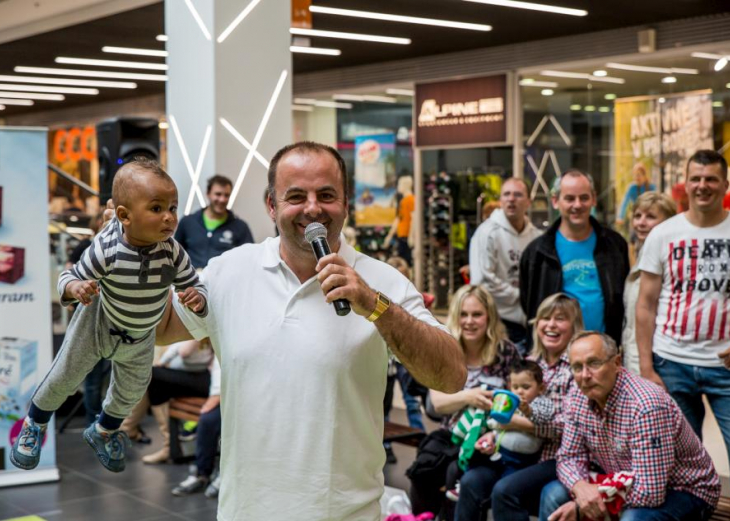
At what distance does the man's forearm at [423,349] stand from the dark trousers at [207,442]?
429 centimetres

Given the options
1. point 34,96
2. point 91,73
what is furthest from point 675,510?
point 34,96

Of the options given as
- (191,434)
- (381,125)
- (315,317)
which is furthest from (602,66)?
(315,317)

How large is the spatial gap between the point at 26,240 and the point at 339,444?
4826mm

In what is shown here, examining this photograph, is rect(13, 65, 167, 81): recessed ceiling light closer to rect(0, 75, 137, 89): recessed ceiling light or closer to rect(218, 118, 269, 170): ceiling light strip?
rect(0, 75, 137, 89): recessed ceiling light

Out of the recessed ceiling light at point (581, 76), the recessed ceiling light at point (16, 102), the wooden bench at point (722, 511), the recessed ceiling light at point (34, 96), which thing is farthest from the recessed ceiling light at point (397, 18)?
the recessed ceiling light at point (16, 102)

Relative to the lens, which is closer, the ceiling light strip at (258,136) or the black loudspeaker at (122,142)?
the ceiling light strip at (258,136)

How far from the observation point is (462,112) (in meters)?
13.2

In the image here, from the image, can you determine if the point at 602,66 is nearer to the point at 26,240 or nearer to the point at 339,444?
the point at 26,240

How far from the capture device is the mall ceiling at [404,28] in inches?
396

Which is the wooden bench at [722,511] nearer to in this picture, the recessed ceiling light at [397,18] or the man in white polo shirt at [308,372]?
the man in white polo shirt at [308,372]

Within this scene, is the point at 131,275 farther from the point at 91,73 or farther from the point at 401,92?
the point at 91,73

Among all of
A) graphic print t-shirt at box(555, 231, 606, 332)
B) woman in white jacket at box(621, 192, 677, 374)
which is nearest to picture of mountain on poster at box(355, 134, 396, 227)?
woman in white jacket at box(621, 192, 677, 374)

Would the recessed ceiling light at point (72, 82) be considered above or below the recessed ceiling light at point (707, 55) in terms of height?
above

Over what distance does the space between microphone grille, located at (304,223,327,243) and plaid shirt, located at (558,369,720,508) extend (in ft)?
7.47
